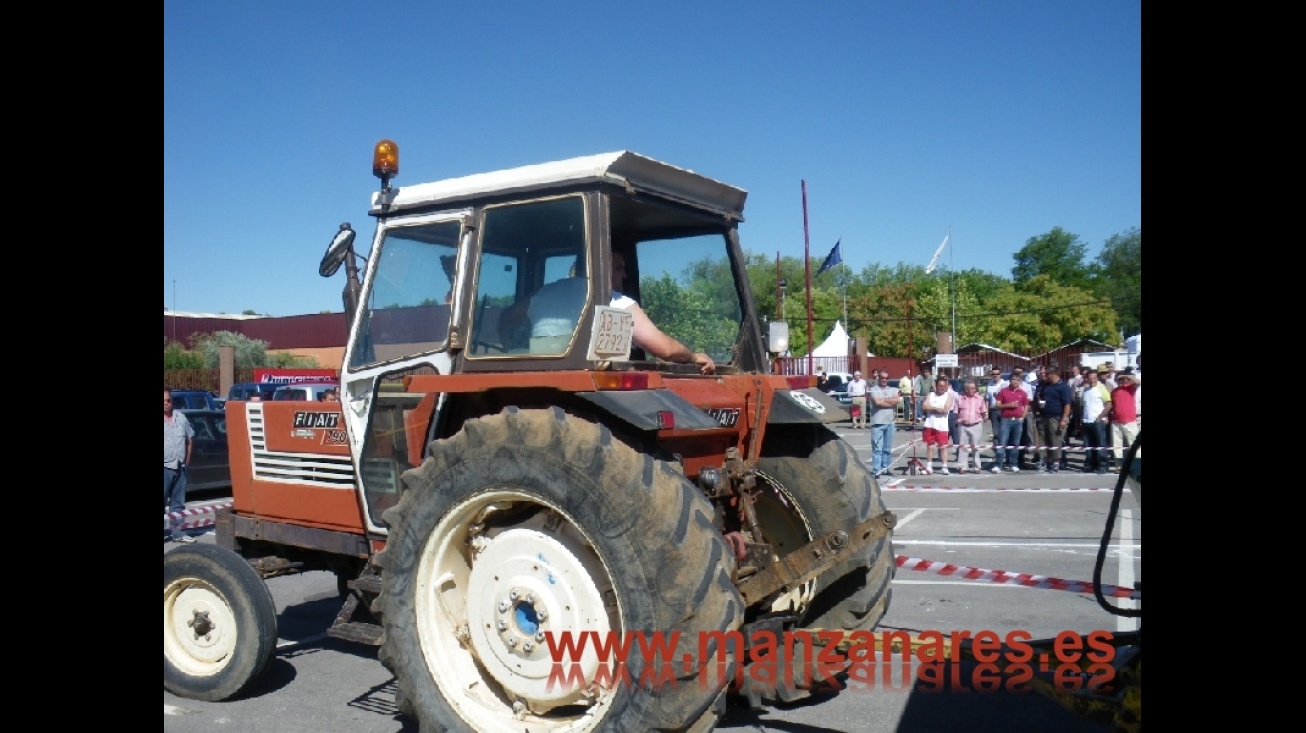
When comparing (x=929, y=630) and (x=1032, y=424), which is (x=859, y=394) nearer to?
(x=1032, y=424)

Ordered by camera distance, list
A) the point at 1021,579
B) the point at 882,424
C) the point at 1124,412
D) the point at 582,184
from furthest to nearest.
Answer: the point at 882,424 < the point at 1124,412 < the point at 1021,579 < the point at 582,184

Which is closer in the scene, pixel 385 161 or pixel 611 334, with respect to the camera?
pixel 611 334

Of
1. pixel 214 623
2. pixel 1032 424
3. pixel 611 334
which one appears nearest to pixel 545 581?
pixel 611 334

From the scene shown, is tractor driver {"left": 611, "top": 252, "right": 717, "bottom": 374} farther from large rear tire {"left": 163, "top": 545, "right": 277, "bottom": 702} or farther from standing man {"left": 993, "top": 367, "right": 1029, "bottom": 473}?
standing man {"left": 993, "top": 367, "right": 1029, "bottom": 473}

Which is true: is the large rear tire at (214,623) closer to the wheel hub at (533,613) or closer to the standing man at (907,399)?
the wheel hub at (533,613)

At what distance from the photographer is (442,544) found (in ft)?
12.8

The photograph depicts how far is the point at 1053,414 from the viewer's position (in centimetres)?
1605

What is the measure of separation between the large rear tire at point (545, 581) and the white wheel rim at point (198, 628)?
1474 mm

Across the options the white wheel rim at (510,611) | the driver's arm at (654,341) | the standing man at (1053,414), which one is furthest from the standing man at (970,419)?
the white wheel rim at (510,611)

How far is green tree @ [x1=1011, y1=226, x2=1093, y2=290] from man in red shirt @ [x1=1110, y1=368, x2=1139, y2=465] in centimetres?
6833

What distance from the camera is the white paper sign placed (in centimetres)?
388

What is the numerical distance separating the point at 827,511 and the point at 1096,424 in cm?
1253

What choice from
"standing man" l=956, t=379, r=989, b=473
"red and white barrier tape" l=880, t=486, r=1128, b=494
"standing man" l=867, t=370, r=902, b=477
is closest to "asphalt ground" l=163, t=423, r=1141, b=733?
"red and white barrier tape" l=880, t=486, r=1128, b=494
